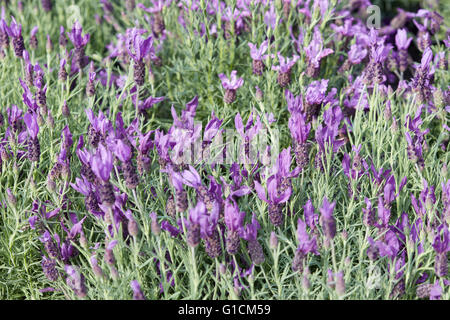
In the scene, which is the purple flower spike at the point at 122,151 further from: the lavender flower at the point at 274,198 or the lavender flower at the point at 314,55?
the lavender flower at the point at 314,55

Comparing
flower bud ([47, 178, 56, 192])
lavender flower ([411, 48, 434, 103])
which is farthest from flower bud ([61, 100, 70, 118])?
lavender flower ([411, 48, 434, 103])

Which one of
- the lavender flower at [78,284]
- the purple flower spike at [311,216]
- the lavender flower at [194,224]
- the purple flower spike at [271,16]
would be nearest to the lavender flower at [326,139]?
the purple flower spike at [311,216]

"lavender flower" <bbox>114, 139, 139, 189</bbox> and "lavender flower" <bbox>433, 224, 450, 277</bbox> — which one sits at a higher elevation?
"lavender flower" <bbox>114, 139, 139, 189</bbox>

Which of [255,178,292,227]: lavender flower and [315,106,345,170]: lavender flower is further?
[315,106,345,170]: lavender flower

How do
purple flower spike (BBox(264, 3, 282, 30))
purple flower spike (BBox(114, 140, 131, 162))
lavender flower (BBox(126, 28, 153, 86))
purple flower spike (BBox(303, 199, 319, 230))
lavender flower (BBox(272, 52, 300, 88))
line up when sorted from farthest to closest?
purple flower spike (BBox(264, 3, 282, 30)), lavender flower (BBox(272, 52, 300, 88)), lavender flower (BBox(126, 28, 153, 86)), purple flower spike (BBox(303, 199, 319, 230)), purple flower spike (BBox(114, 140, 131, 162))

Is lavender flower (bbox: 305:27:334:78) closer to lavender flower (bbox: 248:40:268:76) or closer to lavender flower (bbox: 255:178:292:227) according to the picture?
lavender flower (bbox: 248:40:268:76)

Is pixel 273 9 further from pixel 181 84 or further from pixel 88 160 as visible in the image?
pixel 88 160

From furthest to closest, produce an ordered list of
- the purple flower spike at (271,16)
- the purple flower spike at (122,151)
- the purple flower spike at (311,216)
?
1. the purple flower spike at (271,16)
2. the purple flower spike at (311,216)
3. the purple flower spike at (122,151)

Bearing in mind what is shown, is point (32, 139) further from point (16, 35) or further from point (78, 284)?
point (16, 35)

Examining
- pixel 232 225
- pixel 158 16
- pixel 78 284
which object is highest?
pixel 158 16

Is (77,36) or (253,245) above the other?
(77,36)

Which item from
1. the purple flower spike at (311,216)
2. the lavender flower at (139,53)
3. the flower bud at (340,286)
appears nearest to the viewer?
the flower bud at (340,286)

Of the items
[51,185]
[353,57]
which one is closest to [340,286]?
[51,185]

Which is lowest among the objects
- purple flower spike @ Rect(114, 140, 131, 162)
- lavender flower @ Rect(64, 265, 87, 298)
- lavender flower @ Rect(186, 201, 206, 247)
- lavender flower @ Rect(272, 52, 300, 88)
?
lavender flower @ Rect(64, 265, 87, 298)
